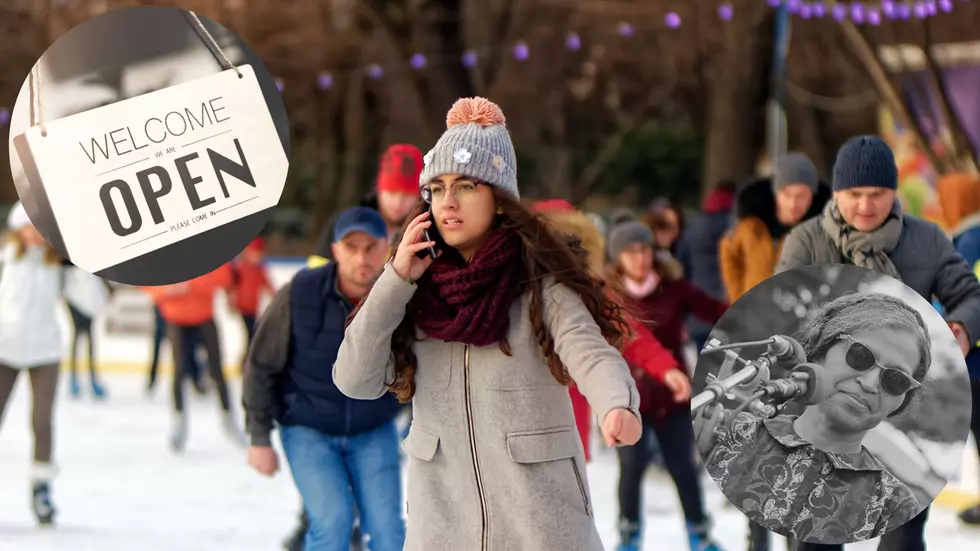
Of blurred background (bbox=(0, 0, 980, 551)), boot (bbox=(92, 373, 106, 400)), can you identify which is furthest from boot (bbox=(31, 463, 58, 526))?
boot (bbox=(92, 373, 106, 400))

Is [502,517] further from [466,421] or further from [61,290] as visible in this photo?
[61,290]

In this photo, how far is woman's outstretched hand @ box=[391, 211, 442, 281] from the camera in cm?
271

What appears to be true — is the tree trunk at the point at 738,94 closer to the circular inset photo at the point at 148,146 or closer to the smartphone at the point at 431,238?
the circular inset photo at the point at 148,146

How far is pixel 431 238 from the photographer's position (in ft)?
9.26

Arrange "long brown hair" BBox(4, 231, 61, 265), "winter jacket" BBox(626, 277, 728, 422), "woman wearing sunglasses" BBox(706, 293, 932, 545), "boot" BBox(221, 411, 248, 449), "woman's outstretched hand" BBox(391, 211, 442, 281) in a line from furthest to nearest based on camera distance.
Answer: "boot" BBox(221, 411, 248, 449) → "long brown hair" BBox(4, 231, 61, 265) → "winter jacket" BBox(626, 277, 728, 422) → "woman wearing sunglasses" BBox(706, 293, 932, 545) → "woman's outstretched hand" BBox(391, 211, 442, 281)

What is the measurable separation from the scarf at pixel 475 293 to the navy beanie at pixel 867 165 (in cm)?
97

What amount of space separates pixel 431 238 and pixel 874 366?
1002 millimetres

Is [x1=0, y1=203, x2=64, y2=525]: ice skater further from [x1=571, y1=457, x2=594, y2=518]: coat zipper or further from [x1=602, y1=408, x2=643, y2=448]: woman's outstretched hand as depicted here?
[x1=602, y1=408, x2=643, y2=448]: woman's outstretched hand

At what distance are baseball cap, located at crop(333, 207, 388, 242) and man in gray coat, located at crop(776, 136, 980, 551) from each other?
1.22m

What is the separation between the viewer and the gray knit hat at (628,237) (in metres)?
5.18

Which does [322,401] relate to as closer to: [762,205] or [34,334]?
[762,205]

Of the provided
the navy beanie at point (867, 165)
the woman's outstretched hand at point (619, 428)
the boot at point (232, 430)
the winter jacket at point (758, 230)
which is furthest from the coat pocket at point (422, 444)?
the boot at point (232, 430)

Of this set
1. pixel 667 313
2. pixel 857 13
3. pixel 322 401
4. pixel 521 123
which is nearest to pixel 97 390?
pixel 667 313

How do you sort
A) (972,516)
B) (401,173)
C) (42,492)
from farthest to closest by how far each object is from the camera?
(42,492) < (972,516) < (401,173)
